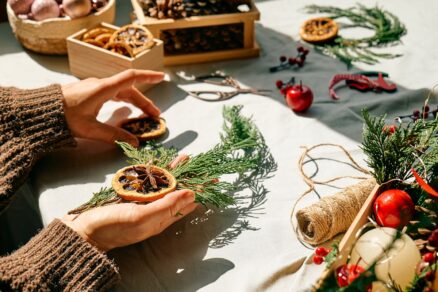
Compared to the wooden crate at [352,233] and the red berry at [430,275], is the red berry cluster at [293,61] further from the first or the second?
the red berry at [430,275]

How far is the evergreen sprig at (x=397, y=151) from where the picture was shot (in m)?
1.05

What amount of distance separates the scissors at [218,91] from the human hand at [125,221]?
21.1 inches

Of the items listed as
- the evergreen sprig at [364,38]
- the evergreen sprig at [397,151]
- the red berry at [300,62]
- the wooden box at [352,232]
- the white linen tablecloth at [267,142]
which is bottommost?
the white linen tablecloth at [267,142]

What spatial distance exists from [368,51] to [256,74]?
1.10 ft

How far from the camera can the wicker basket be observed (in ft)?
5.35

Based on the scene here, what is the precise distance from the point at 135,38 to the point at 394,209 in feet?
2.81

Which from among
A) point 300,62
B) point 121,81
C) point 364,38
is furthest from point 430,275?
point 364,38

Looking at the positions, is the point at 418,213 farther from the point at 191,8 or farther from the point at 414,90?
the point at 191,8

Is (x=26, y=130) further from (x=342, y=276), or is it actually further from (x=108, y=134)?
(x=342, y=276)

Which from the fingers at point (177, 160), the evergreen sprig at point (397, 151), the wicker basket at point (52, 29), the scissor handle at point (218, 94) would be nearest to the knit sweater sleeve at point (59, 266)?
the fingers at point (177, 160)

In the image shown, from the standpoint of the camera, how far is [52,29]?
1.64 m

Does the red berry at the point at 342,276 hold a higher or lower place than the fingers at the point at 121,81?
lower

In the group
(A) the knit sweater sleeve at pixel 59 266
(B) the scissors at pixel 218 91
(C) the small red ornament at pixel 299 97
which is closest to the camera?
(A) the knit sweater sleeve at pixel 59 266

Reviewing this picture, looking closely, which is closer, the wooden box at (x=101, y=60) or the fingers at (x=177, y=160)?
the fingers at (x=177, y=160)
